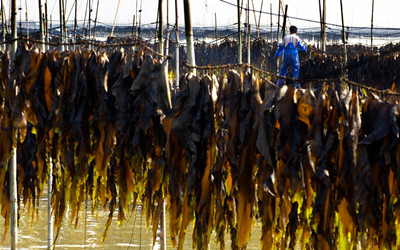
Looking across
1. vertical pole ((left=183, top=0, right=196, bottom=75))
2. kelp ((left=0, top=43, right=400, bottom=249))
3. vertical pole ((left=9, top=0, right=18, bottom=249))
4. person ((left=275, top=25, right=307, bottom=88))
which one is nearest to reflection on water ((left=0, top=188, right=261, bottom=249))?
vertical pole ((left=9, top=0, right=18, bottom=249))

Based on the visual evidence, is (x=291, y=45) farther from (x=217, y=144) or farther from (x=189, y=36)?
(x=217, y=144)

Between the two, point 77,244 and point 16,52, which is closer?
point 16,52

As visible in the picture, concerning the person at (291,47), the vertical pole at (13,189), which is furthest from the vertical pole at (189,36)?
the person at (291,47)

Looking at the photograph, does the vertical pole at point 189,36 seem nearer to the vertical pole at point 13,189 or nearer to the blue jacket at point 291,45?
the vertical pole at point 13,189

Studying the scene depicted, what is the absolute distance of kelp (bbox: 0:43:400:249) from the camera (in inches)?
154

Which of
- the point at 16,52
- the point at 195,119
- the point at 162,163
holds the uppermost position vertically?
the point at 16,52

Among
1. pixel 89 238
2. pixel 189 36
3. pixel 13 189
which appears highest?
pixel 189 36

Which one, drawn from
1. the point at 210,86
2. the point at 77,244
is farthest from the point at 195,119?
the point at 77,244

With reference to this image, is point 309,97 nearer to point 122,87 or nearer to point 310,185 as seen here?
point 310,185

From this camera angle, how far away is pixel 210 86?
168 inches

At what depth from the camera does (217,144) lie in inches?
167

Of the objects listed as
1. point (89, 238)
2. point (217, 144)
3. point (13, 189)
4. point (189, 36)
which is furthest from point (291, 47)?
point (217, 144)

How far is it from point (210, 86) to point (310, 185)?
887 mm

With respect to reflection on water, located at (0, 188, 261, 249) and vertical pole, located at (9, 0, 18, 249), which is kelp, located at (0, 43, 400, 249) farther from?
reflection on water, located at (0, 188, 261, 249)
